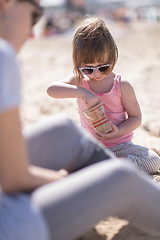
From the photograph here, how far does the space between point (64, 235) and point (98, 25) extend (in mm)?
1383

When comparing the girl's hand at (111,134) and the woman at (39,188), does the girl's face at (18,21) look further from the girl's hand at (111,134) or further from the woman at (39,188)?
the girl's hand at (111,134)

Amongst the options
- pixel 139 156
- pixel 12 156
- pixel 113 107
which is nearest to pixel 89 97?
pixel 113 107

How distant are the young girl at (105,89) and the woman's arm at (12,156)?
90 centimetres

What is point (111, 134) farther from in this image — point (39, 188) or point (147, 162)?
point (39, 188)

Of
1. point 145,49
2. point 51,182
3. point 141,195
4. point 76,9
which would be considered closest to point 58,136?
point 51,182

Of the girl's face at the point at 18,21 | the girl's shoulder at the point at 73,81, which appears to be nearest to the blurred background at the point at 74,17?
the girl's shoulder at the point at 73,81

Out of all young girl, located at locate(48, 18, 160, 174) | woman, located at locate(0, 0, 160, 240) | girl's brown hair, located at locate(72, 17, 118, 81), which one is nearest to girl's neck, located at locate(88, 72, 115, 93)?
young girl, located at locate(48, 18, 160, 174)

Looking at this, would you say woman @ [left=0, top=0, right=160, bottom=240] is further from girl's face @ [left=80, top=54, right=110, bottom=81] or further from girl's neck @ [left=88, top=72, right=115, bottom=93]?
girl's neck @ [left=88, top=72, right=115, bottom=93]

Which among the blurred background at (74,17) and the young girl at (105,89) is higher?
the young girl at (105,89)

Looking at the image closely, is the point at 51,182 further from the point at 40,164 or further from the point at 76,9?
the point at 76,9

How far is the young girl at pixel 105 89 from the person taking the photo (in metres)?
2.12

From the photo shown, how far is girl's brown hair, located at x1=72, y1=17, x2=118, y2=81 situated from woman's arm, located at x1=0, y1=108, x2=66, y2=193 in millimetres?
1097

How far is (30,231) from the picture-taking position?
1.15 m

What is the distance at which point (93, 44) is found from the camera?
212 centimetres
